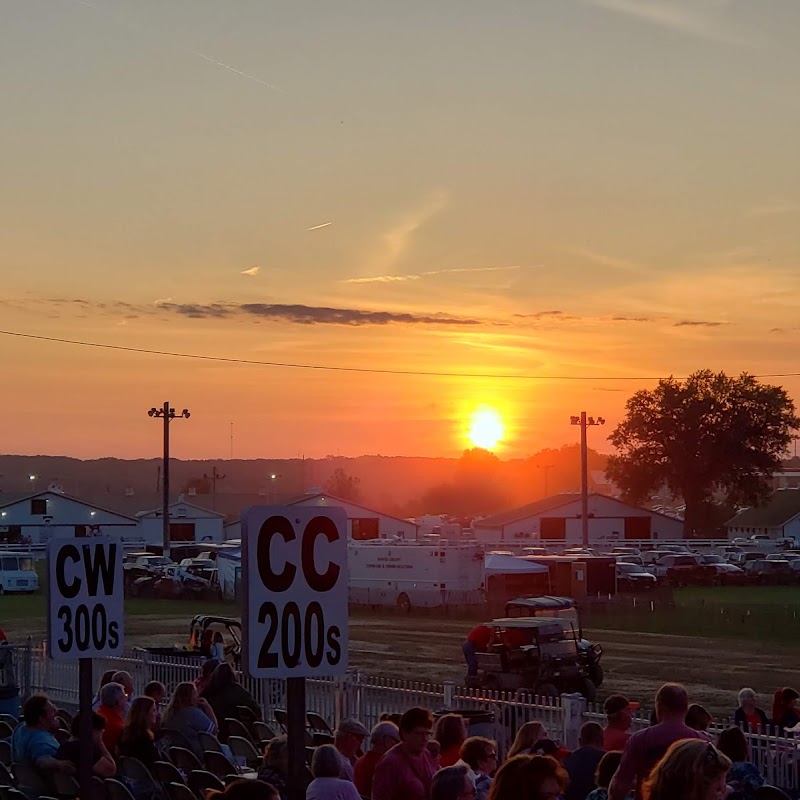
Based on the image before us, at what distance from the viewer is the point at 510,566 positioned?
55000 millimetres

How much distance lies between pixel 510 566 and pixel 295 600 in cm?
4894

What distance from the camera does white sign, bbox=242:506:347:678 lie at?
6.48 m

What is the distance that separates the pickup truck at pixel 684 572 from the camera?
67.1 metres

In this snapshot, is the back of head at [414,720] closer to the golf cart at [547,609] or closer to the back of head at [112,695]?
the back of head at [112,695]

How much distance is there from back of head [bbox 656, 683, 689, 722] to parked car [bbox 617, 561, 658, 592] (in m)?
52.1

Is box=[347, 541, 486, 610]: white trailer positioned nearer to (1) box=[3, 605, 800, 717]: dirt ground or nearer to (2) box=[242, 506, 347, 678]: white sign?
(1) box=[3, 605, 800, 717]: dirt ground

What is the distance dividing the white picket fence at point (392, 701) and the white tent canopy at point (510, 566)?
2886cm

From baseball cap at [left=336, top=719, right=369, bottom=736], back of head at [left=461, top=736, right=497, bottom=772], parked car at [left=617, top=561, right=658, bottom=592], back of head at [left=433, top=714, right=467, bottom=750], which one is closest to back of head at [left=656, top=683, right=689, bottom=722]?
back of head at [left=461, top=736, right=497, bottom=772]

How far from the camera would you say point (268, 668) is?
652 cm

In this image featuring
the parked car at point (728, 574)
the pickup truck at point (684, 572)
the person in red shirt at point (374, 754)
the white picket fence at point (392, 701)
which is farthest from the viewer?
the parked car at point (728, 574)

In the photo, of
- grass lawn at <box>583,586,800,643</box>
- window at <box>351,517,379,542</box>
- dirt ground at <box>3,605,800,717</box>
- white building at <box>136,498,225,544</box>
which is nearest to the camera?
dirt ground at <box>3,605,800,717</box>

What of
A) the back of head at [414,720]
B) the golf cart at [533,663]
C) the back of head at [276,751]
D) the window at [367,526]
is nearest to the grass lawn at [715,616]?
the golf cart at [533,663]

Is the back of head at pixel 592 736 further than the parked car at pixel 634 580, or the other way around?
the parked car at pixel 634 580

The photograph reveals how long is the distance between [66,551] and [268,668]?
4774 millimetres
